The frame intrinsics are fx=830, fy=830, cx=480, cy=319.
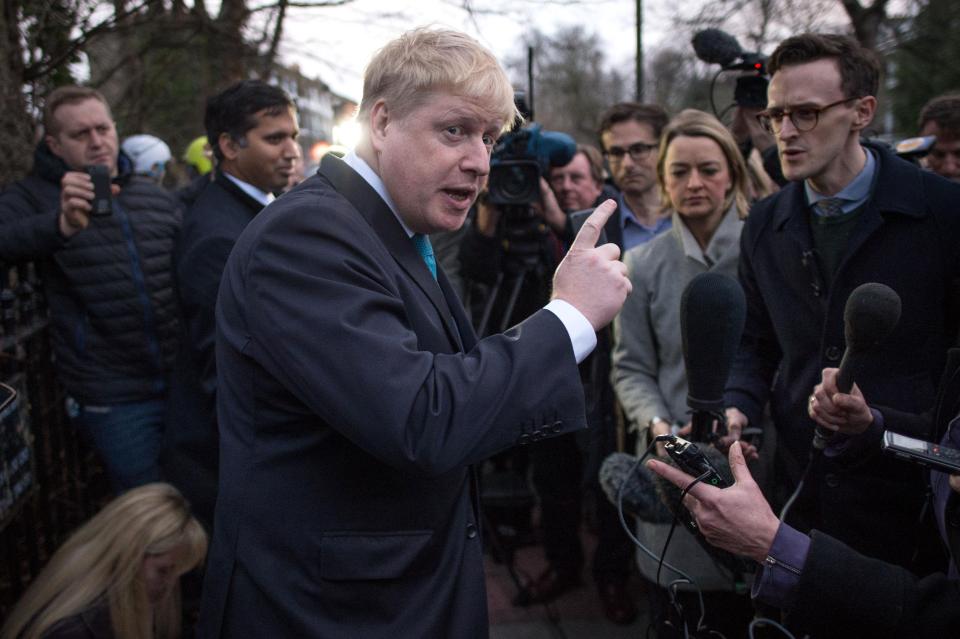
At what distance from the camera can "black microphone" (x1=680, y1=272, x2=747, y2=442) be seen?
182 centimetres

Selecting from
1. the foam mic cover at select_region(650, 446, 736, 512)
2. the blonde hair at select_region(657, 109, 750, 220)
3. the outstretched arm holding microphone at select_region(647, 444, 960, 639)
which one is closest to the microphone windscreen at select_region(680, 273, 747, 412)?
the foam mic cover at select_region(650, 446, 736, 512)

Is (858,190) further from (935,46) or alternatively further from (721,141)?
(935,46)

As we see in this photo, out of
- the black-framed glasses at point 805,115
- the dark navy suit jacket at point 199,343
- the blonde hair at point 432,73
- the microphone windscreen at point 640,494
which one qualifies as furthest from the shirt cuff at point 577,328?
the dark navy suit jacket at point 199,343

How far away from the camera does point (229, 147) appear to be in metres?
3.09

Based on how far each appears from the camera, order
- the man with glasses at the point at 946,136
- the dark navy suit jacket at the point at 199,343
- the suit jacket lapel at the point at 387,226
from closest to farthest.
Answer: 1. the suit jacket lapel at the point at 387,226
2. the dark navy suit jacket at the point at 199,343
3. the man with glasses at the point at 946,136

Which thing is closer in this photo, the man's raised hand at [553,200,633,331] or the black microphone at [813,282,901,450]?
the man's raised hand at [553,200,633,331]

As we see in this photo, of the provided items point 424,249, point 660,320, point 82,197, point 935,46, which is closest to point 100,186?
point 82,197

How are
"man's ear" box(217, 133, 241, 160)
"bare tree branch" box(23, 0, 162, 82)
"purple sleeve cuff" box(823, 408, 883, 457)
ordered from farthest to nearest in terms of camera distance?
"bare tree branch" box(23, 0, 162, 82), "man's ear" box(217, 133, 241, 160), "purple sleeve cuff" box(823, 408, 883, 457)

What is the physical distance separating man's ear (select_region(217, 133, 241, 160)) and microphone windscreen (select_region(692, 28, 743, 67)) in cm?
212

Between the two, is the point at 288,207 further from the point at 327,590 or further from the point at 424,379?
the point at 327,590

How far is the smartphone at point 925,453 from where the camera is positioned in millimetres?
1527

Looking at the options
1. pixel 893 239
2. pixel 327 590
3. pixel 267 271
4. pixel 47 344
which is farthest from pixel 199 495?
pixel 893 239

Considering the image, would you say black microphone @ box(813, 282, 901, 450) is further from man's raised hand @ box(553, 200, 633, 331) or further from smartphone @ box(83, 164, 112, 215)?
smartphone @ box(83, 164, 112, 215)

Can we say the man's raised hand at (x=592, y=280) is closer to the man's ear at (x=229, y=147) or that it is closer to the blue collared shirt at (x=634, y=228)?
the man's ear at (x=229, y=147)
